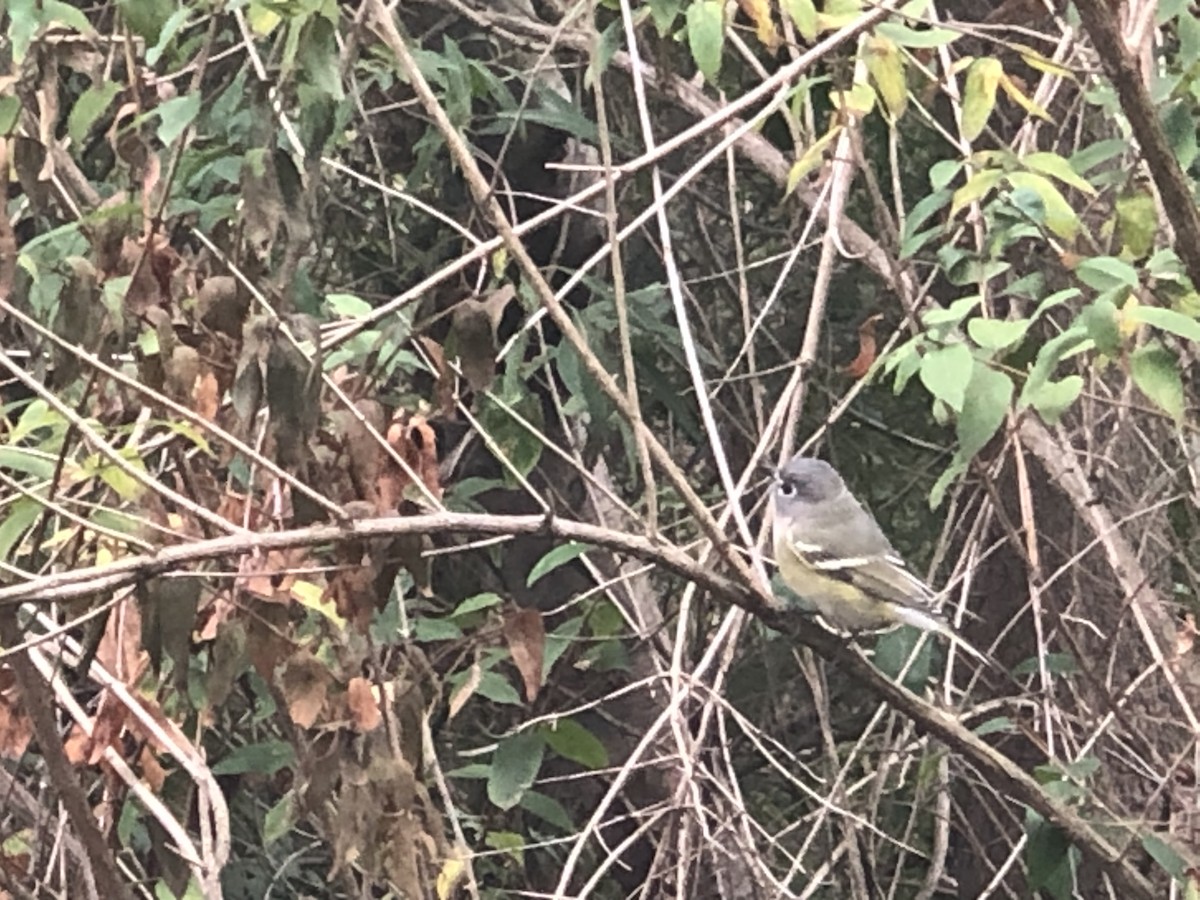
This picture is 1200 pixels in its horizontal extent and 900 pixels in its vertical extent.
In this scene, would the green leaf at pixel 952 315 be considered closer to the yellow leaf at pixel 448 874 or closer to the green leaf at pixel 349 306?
the green leaf at pixel 349 306

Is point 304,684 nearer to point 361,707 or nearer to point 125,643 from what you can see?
point 361,707

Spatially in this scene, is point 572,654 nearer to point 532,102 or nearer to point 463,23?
point 532,102

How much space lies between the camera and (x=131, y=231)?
1.76 metres

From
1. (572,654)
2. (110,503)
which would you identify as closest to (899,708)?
(110,503)

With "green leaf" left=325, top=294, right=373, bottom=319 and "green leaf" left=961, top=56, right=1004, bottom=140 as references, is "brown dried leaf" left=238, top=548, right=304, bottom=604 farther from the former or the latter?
"green leaf" left=961, top=56, right=1004, bottom=140

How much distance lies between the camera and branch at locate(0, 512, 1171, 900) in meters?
1.37

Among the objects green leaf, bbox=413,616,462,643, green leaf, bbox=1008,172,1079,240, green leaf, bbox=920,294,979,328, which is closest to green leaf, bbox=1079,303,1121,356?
green leaf, bbox=920,294,979,328

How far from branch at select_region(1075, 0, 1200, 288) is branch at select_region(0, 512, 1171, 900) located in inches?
20.7

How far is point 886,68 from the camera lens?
2082mm

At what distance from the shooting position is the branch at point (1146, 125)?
4.28 feet

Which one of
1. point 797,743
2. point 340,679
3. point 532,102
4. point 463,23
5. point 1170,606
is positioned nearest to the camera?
point 340,679

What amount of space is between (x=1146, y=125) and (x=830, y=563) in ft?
3.90

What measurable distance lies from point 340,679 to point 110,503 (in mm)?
347

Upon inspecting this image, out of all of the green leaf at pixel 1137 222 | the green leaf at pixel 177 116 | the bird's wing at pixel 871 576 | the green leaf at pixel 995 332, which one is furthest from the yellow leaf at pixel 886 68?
the green leaf at pixel 177 116
